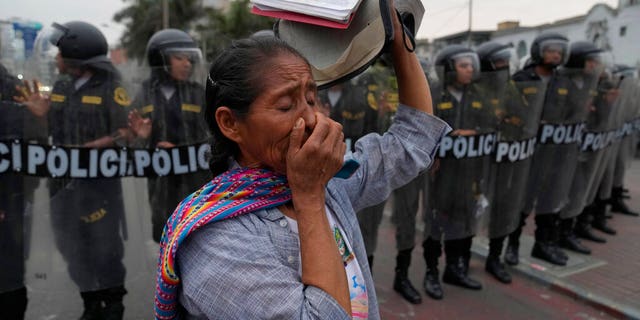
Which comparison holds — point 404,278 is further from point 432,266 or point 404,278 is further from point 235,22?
point 235,22

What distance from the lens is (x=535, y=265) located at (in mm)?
4746

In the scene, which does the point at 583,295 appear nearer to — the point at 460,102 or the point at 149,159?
the point at 460,102

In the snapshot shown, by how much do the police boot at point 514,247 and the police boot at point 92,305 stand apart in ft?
12.4

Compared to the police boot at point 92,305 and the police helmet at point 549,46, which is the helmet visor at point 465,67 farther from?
the police boot at point 92,305

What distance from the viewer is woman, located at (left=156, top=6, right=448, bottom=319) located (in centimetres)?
92

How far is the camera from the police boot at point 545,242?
483 centimetres

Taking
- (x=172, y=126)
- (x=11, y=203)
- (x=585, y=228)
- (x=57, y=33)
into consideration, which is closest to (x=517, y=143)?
(x=585, y=228)

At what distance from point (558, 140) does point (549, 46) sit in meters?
0.91

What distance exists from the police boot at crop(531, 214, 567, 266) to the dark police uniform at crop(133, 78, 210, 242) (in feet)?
11.5

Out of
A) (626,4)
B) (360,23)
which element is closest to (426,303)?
(360,23)

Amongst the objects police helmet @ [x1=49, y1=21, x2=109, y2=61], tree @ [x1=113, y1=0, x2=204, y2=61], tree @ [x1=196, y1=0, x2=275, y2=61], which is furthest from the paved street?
tree @ [x1=113, y1=0, x2=204, y2=61]

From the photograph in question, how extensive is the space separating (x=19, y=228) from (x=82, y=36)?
1.33 m

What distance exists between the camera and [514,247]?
4824 mm

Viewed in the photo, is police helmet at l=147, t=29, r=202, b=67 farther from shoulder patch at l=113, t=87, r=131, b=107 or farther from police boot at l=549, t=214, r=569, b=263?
police boot at l=549, t=214, r=569, b=263
